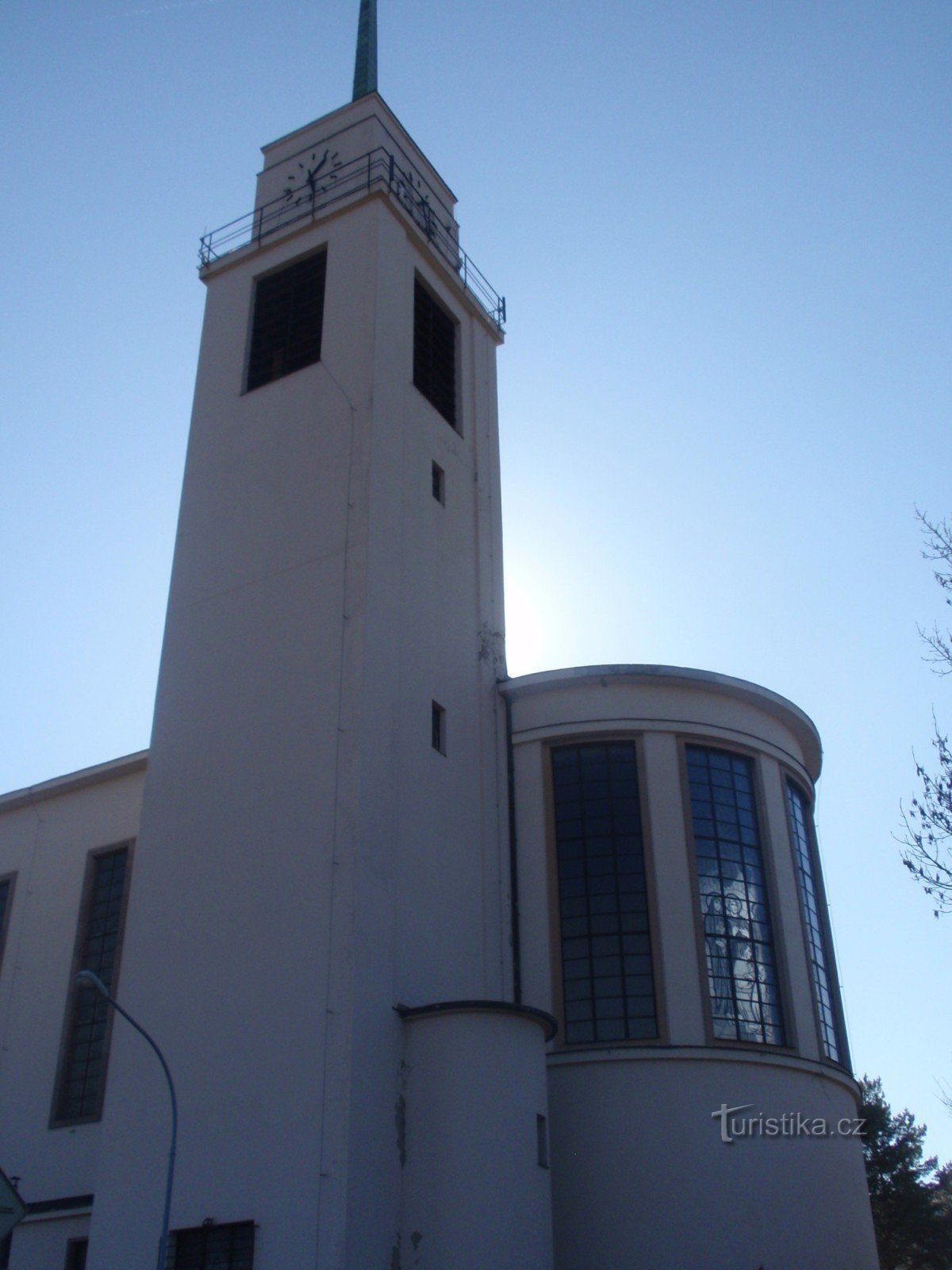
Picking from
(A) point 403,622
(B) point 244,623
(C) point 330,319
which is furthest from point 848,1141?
(C) point 330,319

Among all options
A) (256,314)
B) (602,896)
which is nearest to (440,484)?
(256,314)

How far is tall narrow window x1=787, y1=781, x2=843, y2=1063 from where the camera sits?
20.7m

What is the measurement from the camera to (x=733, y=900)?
20.2 metres

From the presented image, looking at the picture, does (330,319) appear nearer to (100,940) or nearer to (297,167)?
(297,167)

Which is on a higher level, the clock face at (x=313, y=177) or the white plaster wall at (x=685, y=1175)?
the clock face at (x=313, y=177)

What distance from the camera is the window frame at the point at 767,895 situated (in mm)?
18922

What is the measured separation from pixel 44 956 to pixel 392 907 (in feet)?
29.7

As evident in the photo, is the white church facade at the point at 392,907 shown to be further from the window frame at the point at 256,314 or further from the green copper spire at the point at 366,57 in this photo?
the green copper spire at the point at 366,57

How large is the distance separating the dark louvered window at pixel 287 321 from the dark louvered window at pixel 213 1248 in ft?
47.1

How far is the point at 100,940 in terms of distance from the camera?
22547mm

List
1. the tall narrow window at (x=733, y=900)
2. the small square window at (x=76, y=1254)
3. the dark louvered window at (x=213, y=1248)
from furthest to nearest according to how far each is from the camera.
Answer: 1. the tall narrow window at (x=733, y=900)
2. the small square window at (x=76, y=1254)
3. the dark louvered window at (x=213, y=1248)

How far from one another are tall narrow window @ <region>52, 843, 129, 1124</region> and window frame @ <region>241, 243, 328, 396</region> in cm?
888

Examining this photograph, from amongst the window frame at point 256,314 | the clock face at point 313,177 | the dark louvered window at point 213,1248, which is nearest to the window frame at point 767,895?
the dark louvered window at point 213,1248

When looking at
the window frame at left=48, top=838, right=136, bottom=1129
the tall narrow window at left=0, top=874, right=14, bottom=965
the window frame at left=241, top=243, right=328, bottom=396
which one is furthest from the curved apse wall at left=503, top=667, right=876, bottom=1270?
the tall narrow window at left=0, top=874, right=14, bottom=965
